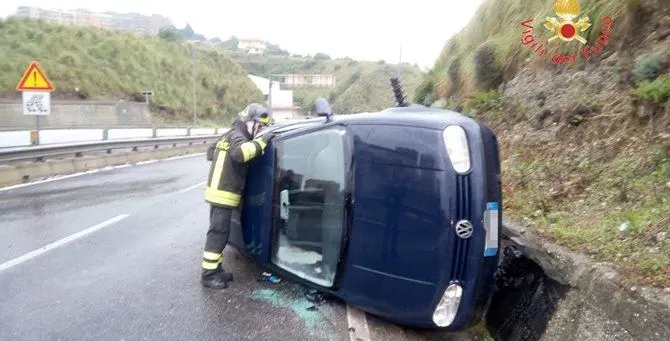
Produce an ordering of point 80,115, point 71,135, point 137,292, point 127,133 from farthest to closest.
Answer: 1. point 80,115
2. point 127,133
3. point 71,135
4. point 137,292

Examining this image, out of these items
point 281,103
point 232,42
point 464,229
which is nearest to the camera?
point 464,229

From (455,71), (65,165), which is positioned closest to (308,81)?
(65,165)

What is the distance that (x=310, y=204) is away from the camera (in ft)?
15.0

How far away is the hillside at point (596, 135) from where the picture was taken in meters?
4.09

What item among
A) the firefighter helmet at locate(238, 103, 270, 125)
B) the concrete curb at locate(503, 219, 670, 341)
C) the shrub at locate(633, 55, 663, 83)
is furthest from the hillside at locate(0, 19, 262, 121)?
the concrete curb at locate(503, 219, 670, 341)

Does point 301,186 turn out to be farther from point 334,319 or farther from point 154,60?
point 154,60

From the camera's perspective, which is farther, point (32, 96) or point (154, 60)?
point (154, 60)

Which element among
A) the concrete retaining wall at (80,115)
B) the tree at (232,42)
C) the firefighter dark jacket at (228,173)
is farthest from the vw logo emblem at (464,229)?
the tree at (232,42)

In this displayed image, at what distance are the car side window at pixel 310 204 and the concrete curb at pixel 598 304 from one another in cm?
152

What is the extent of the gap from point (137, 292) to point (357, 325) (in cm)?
207

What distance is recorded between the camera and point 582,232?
14.4 ft

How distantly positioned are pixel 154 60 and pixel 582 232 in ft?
179

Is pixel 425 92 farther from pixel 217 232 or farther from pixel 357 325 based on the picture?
pixel 357 325

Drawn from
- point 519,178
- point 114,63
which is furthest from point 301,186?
point 114,63
